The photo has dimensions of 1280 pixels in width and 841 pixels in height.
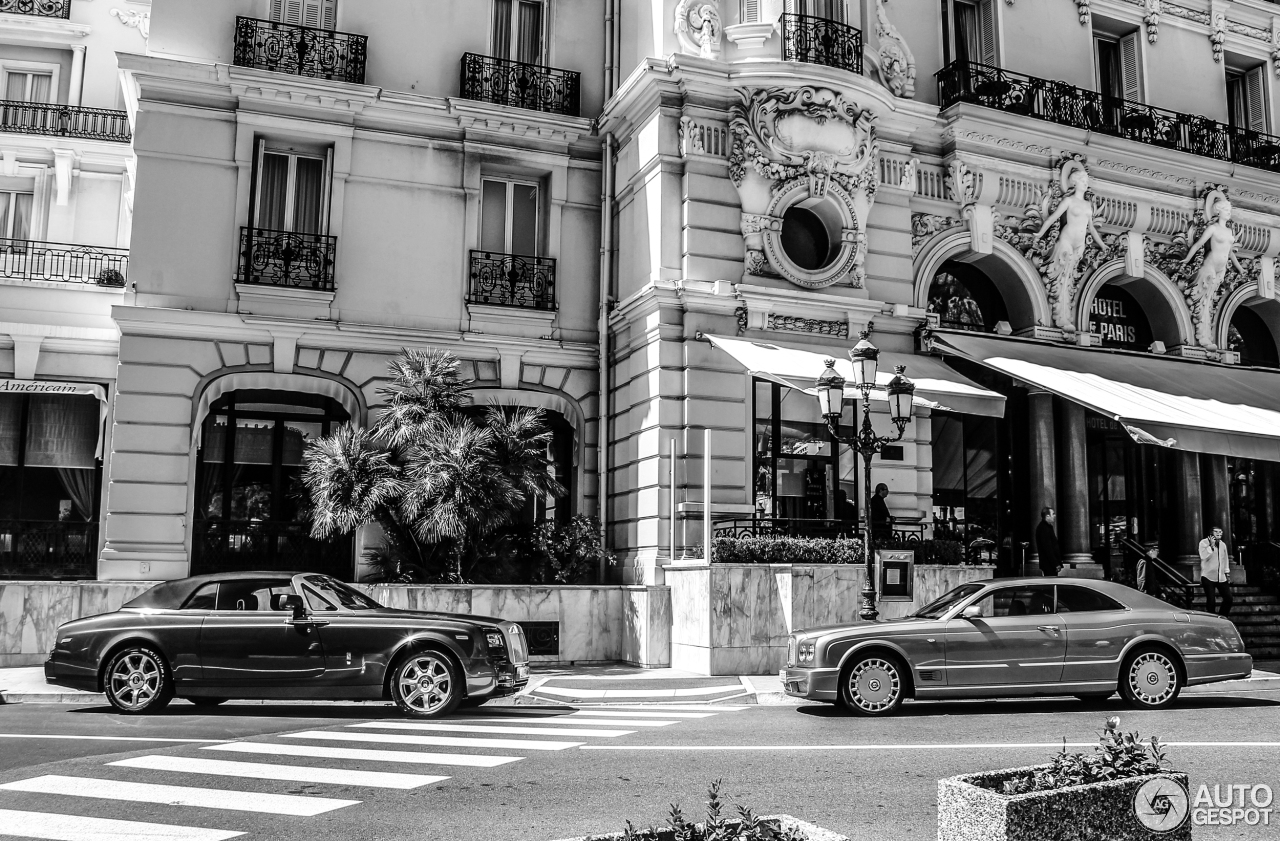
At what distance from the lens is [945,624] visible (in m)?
11.9

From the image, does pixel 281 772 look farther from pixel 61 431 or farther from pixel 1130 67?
pixel 1130 67

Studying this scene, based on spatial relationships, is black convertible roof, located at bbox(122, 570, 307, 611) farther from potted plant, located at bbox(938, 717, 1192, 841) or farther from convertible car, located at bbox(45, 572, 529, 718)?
potted plant, located at bbox(938, 717, 1192, 841)

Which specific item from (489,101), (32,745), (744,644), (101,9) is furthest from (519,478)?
(101,9)

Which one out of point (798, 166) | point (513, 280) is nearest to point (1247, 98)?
point (798, 166)

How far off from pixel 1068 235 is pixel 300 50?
15.1m

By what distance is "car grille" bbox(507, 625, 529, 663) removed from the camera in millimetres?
12305

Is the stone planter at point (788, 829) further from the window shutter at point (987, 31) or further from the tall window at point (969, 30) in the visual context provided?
the window shutter at point (987, 31)

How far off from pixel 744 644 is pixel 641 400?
501 centimetres

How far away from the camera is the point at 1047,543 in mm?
19469

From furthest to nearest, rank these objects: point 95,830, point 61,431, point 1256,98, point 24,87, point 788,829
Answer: point 1256,98, point 24,87, point 61,431, point 95,830, point 788,829

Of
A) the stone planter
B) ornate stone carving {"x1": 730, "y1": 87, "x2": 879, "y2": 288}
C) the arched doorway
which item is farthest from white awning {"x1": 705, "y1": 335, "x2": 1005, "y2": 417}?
the stone planter

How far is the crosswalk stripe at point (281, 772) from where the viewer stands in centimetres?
767

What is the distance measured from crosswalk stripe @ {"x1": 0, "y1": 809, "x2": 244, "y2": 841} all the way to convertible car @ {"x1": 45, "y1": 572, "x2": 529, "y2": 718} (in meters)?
5.05

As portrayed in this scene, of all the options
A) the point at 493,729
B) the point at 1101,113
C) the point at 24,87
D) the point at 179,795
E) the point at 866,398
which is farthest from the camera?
the point at 24,87
